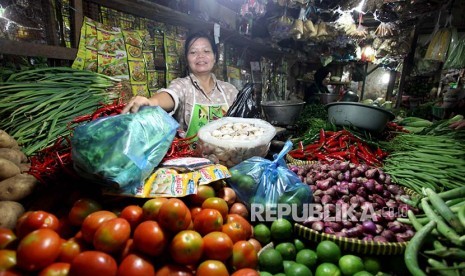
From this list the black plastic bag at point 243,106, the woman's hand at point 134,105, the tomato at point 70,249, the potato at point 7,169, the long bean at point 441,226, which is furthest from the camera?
the black plastic bag at point 243,106

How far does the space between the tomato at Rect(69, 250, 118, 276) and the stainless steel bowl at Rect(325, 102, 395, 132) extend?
9.48 feet

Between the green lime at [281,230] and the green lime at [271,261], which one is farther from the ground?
the green lime at [281,230]

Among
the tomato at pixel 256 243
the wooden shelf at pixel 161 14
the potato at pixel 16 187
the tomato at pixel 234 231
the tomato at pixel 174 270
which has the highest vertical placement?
the wooden shelf at pixel 161 14

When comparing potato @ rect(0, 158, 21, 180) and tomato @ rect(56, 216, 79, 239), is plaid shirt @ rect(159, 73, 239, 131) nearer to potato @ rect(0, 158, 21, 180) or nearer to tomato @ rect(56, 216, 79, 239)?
potato @ rect(0, 158, 21, 180)

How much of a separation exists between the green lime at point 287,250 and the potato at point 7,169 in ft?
5.13

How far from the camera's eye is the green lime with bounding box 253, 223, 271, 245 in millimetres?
1378

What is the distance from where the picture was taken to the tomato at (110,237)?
943 millimetres

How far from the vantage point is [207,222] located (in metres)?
1.14

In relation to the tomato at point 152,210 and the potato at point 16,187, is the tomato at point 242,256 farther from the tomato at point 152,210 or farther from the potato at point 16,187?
the potato at point 16,187

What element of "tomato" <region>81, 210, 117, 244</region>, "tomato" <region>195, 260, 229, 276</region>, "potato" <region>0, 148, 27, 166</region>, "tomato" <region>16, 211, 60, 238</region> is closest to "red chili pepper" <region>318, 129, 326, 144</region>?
"tomato" <region>195, 260, 229, 276</region>

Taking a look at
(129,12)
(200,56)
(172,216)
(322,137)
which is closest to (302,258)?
(172,216)

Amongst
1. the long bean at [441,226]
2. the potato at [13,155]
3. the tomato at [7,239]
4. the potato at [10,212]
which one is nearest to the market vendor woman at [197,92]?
the potato at [13,155]

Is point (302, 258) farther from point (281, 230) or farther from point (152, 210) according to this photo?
point (152, 210)

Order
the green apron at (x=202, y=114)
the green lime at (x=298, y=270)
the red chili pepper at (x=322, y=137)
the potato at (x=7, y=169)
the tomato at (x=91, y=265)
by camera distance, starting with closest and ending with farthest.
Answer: the tomato at (x=91, y=265), the green lime at (x=298, y=270), the potato at (x=7, y=169), the green apron at (x=202, y=114), the red chili pepper at (x=322, y=137)
